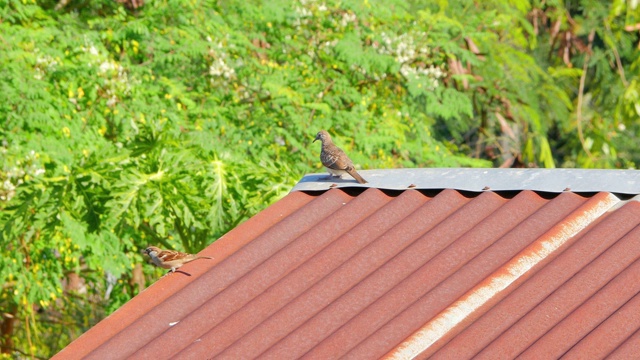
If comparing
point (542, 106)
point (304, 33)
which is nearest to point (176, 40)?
point (304, 33)

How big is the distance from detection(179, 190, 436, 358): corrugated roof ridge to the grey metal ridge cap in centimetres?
18

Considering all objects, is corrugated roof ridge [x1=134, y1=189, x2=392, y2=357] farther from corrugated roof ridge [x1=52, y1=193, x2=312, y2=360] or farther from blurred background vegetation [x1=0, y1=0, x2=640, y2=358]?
blurred background vegetation [x1=0, y1=0, x2=640, y2=358]

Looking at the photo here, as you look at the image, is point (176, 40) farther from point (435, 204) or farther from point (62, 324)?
point (435, 204)

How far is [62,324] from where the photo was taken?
1285 cm

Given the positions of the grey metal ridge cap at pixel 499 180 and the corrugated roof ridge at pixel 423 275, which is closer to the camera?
the corrugated roof ridge at pixel 423 275

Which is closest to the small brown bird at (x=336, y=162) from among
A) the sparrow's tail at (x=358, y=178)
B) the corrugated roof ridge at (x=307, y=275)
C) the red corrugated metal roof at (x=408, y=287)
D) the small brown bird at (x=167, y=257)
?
the sparrow's tail at (x=358, y=178)

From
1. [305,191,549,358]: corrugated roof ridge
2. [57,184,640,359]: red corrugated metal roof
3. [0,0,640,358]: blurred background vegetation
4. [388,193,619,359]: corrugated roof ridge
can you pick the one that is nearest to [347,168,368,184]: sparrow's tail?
[57,184,640,359]: red corrugated metal roof

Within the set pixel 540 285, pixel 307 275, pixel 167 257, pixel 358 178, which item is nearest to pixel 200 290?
pixel 307 275

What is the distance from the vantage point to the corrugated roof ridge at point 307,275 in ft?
14.5

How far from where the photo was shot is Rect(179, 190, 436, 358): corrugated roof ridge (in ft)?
14.5

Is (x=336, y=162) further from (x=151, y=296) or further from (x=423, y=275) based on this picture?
(x=423, y=275)

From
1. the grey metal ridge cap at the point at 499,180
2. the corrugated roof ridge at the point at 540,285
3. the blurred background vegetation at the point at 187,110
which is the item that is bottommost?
the blurred background vegetation at the point at 187,110

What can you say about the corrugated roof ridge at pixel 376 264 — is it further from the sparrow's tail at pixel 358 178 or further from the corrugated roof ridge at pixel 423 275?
the sparrow's tail at pixel 358 178

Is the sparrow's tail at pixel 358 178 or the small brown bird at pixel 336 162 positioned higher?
the sparrow's tail at pixel 358 178
